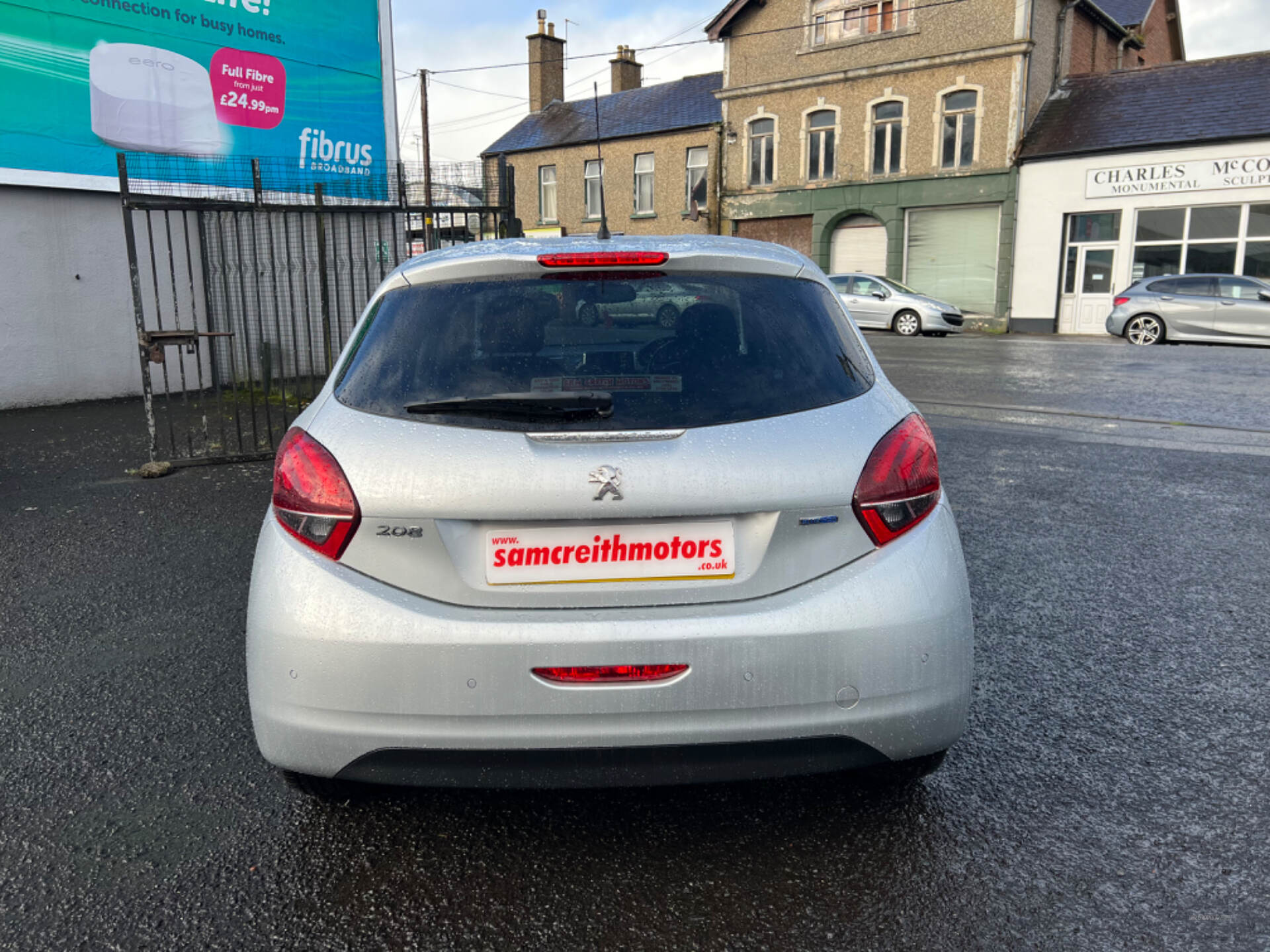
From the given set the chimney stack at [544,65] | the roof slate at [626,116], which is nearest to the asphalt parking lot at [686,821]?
the roof slate at [626,116]

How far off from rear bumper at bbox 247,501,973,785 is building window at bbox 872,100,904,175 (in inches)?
1216

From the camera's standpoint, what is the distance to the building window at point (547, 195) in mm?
40188

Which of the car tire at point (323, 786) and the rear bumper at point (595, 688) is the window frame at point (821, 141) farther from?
the car tire at point (323, 786)

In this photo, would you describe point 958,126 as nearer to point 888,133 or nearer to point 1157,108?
point 888,133

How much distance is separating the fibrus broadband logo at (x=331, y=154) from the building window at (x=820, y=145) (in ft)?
67.6

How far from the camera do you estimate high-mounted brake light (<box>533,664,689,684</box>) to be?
89.2 inches

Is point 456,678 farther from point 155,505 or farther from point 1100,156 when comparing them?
point 1100,156

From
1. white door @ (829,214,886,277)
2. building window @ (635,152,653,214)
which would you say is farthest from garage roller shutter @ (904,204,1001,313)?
building window @ (635,152,653,214)

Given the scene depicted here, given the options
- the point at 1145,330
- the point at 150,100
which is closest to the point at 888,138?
the point at 1145,330

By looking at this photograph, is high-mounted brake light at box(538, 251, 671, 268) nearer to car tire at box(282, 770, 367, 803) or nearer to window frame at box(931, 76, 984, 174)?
car tire at box(282, 770, 367, 803)

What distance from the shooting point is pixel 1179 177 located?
26.0 m

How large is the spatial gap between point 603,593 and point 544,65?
43928 millimetres

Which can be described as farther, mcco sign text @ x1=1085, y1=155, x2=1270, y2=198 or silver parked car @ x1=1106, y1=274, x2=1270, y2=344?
mcco sign text @ x1=1085, y1=155, x2=1270, y2=198

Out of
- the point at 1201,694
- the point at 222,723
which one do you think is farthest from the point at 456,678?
the point at 1201,694
